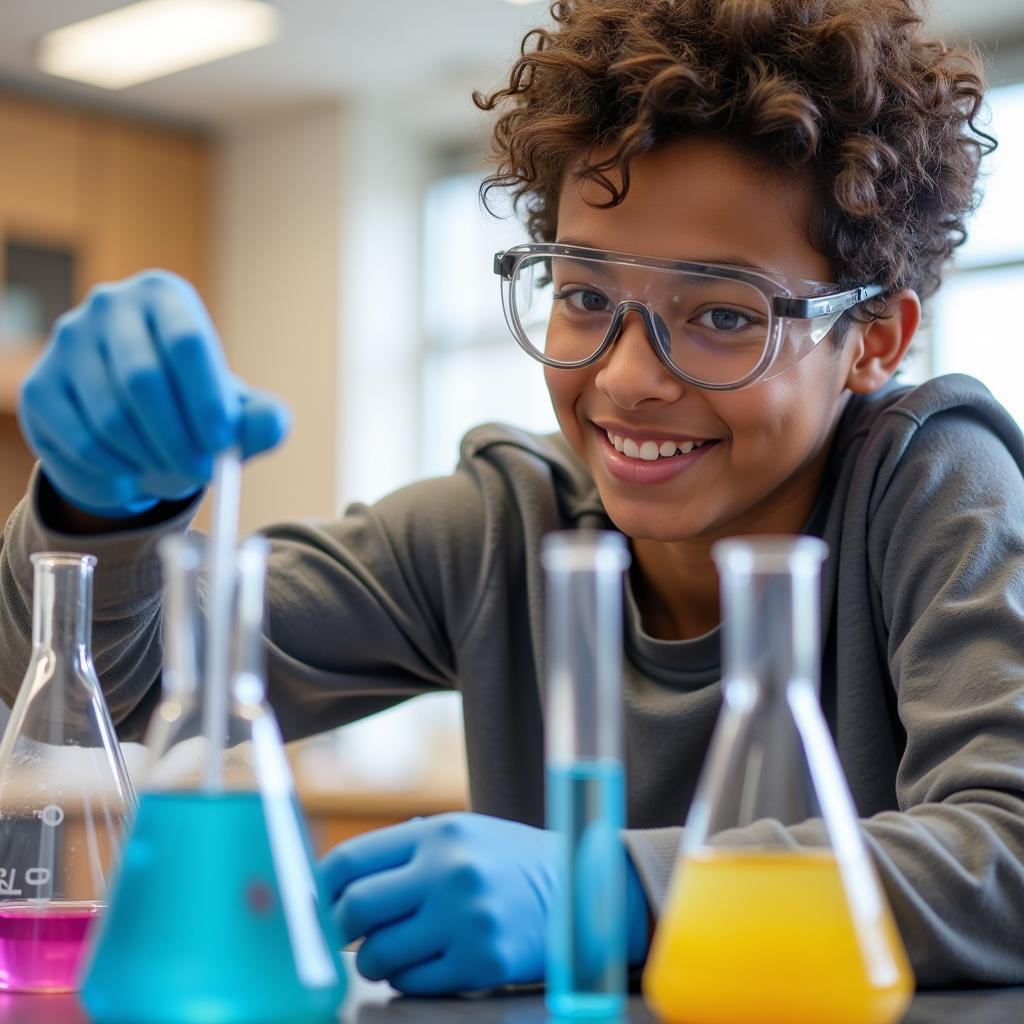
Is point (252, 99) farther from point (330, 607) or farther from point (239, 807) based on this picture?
point (239, 807)

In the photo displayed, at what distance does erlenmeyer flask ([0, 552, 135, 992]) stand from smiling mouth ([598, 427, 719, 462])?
0.61 metres

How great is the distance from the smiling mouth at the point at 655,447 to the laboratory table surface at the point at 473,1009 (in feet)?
1.96

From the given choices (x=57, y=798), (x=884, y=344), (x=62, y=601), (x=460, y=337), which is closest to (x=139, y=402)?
(x=62, y=601)

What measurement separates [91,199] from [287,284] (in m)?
0.81

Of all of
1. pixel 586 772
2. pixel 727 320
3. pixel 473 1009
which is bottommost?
pixel 473 1009

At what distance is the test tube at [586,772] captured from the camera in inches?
24.5

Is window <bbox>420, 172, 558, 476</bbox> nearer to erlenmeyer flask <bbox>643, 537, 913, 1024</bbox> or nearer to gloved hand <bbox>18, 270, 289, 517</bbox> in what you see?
gloved hand <bbox>18, 270, 289, 517</bbox>

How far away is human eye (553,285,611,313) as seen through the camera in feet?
4.37

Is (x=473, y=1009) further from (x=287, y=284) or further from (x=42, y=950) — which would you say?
(x=287, y=284)

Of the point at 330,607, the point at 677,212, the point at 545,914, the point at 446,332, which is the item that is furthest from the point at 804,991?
the point at 446,332

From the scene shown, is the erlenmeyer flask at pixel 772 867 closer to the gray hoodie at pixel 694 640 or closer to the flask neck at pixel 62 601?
the gray hoodie at pixel 694 640

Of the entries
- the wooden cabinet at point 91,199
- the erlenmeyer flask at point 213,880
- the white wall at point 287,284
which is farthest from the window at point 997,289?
the erlenmeyer flask at point 213,880

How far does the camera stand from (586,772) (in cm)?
64

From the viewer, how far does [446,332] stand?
18.9ft
